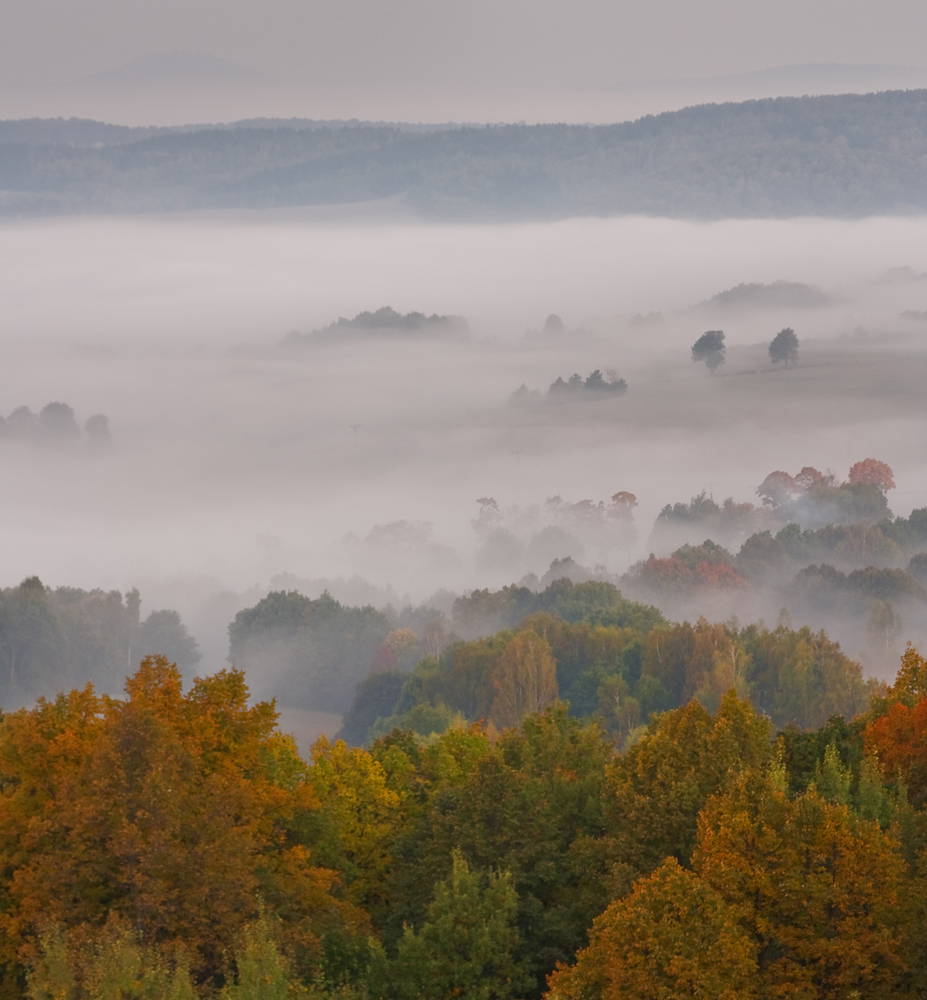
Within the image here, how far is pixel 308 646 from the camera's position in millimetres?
185375

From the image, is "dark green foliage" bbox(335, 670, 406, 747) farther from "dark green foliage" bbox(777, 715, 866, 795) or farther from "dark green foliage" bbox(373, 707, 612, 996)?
"dark green foliage" bbox(777, 715, 866, 795)

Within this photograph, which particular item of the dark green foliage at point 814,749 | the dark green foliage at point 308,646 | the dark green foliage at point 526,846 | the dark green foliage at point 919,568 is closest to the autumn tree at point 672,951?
the dark green foliage at point 526,846

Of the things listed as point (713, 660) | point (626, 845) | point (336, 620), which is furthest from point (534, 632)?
point (626, 845)

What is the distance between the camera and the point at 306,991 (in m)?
32.8

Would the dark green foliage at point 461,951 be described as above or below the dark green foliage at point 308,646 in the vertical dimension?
above

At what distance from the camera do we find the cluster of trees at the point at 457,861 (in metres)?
30.5

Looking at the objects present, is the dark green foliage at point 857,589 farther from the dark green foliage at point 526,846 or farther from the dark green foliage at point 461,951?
the dark green foliage at point 461,951

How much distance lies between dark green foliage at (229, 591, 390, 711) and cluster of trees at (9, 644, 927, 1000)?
133035 mm

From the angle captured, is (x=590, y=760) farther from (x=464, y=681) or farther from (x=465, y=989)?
(x=464, y=681)

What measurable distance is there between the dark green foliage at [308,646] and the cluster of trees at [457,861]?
133035mm

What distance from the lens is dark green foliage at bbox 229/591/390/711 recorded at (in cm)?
18225

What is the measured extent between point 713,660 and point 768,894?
86.1m

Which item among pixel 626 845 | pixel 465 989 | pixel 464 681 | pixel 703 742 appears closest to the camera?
pixel 465 989

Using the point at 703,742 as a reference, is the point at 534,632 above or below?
below
